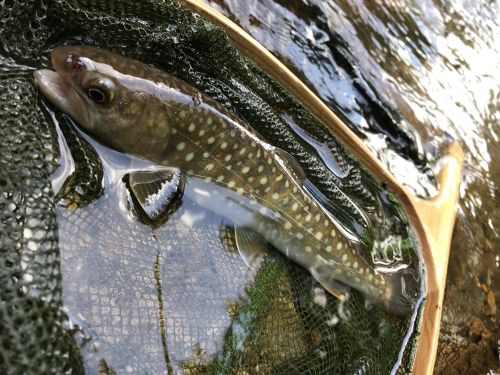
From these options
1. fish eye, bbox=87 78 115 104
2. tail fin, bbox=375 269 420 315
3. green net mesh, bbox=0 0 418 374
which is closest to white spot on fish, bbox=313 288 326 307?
green net mesh, bbox=0 0 418 374

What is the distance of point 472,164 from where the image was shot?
3.83 m

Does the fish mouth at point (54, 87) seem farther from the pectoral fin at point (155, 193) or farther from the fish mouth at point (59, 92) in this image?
the pectoral fin at point (155, 193)

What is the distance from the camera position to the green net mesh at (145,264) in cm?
146

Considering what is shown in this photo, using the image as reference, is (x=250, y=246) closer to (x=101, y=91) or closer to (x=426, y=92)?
(x=101, y=91)

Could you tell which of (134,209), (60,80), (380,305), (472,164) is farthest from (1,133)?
(472,164)

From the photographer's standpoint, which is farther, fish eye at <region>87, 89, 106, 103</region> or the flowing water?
the flowing water

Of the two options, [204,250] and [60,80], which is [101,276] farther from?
[60,80]

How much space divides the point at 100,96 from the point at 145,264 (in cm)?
60

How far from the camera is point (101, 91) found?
5.80 ft

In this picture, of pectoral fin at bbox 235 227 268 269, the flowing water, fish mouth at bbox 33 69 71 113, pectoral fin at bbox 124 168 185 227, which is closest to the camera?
fish mouth at bbox 33 69 71 113

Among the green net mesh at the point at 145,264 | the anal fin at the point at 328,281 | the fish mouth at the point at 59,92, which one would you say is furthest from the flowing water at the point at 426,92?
the fish mouth at the point at 59,92

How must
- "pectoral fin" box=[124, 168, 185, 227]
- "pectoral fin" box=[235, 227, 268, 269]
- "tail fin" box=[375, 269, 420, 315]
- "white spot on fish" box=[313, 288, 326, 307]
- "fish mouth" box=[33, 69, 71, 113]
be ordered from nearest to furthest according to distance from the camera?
1. "fish mouth" box=[33, 69, 71, 113]
2. "pectoral fin" box=[124, 168, 185, 227]
3. "pectoral fin" box=[235, 227, 268, 269]
4. "white spot on fish" box=[313, 288, 326, 307]
5. "tail fin" box=[375, 269, 420, 315]

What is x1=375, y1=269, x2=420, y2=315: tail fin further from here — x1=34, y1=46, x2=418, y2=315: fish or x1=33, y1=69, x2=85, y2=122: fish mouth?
x1=33, y1=69, x2=85, y2=122: fish mouth

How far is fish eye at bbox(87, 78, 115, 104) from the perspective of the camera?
1.75 metres
